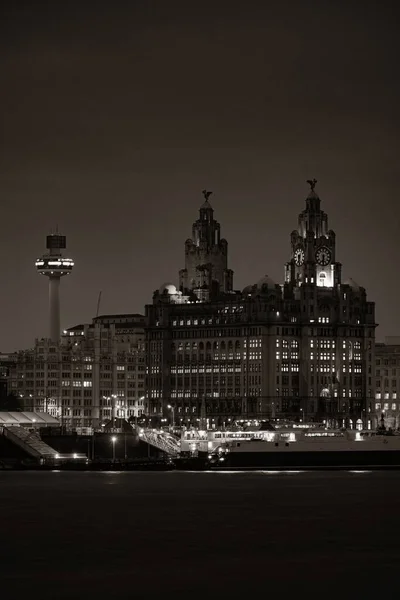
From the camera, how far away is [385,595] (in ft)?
300

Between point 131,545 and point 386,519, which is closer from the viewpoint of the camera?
point 131,545

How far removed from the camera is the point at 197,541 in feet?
384

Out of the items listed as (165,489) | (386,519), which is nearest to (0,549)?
(386,519)

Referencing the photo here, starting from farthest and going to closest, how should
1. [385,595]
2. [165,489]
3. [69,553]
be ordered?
[165,489]
[69,553]
[385,595]

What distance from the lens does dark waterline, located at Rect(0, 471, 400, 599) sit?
3780 inches

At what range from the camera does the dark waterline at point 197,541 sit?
9600 cm

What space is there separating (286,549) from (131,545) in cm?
969

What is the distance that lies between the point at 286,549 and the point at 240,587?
17237mm

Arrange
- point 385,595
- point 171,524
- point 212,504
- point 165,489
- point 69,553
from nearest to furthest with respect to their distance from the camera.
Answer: point 385,595 → point 69,553 → point 171,524 → point 212,504 → point 165,489

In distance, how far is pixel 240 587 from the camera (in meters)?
95.1

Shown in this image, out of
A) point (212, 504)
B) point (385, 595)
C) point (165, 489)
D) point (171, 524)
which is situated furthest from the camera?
point (165, 489)

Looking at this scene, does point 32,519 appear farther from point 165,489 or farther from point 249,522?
point 165,489

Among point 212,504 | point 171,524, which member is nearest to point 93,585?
point 171,524

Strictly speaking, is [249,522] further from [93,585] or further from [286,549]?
Result: [93,585]
